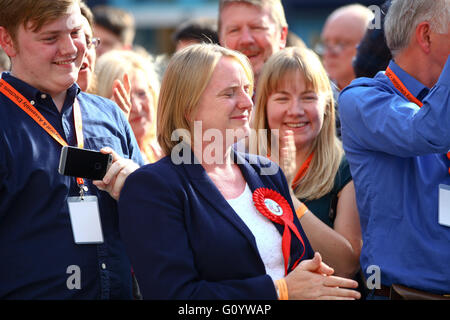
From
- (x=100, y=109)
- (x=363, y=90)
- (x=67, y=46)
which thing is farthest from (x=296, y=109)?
(x=67, y=46)

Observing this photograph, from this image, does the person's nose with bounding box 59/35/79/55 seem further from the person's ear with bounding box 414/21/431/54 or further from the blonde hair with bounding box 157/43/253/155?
the person's ear with bounding box 414/21/431/54

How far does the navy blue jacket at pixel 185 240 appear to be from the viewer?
2.12 meters

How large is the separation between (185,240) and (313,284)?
49cm

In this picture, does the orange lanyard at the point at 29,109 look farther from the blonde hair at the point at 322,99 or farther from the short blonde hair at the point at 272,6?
the short blonde hair at the point at 272,6

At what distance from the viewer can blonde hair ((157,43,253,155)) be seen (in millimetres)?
2359

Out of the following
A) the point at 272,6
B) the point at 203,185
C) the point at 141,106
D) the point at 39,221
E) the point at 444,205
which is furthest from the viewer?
the point at 272,6

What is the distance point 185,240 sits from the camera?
7.06 ft

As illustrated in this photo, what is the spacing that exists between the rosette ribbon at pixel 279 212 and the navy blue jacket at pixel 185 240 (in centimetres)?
14

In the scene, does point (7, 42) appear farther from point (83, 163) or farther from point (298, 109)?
point (298, 109)

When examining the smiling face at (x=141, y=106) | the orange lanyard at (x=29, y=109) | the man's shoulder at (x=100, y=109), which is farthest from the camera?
the smiling face at (x=141, y=106)

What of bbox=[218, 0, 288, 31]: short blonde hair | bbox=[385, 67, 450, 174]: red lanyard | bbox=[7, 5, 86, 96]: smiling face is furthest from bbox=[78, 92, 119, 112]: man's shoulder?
bbox=[218, 0, 288, 31]: short blonde hair

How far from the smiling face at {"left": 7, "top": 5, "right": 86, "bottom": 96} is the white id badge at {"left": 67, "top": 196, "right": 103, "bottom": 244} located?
482mm

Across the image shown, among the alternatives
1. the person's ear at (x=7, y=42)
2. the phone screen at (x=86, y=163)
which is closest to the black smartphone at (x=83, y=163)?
the phone screen at (x=86, y=163)
